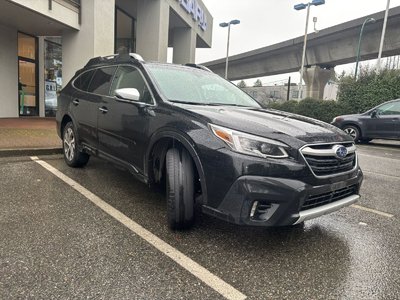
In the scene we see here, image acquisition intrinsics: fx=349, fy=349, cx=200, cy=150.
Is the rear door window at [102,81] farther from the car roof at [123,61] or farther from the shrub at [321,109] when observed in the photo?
the shrub at [321,109]

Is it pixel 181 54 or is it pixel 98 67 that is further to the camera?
pixel 181 54

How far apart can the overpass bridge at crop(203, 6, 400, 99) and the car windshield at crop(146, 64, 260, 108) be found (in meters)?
22.6

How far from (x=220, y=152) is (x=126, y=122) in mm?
1581

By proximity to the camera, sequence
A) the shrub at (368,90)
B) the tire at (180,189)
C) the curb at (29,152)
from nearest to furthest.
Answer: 1. the tire at (180,189)
2. the curb at (29,152)
3. the shrub at (368,90)

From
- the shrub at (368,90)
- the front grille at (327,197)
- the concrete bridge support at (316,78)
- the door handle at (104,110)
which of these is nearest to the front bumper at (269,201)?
the front grille at (327,197)

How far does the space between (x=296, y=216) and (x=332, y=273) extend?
1.73 ft

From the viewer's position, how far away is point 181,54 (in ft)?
69.4

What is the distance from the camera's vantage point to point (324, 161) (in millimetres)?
3021

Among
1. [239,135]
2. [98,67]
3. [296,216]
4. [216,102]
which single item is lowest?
[296,216]

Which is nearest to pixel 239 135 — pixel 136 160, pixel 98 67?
pixel 136 160

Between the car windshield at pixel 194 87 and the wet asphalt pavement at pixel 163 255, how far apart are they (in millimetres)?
1334

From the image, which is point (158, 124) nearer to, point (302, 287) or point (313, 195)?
point (313, 195)

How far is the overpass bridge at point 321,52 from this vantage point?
24469mm

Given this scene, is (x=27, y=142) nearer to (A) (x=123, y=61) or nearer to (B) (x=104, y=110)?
(B) (x=104, y=110)
